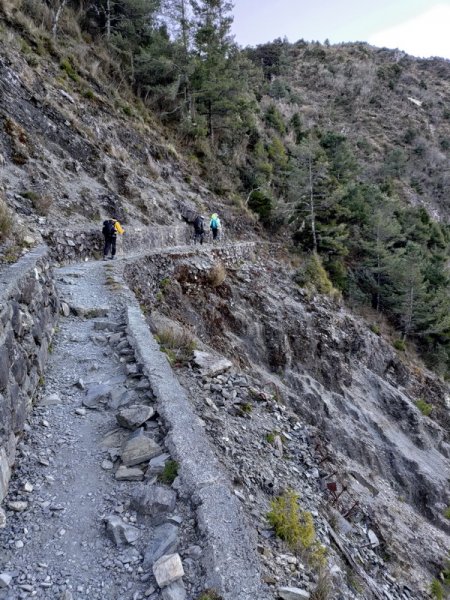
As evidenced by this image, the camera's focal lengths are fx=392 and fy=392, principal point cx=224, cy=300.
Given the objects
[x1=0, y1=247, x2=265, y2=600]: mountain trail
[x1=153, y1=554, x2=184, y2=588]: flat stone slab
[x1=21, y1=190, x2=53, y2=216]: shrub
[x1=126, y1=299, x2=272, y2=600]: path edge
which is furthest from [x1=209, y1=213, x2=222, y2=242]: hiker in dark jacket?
[x1=153, y1=554, x2=184, y2=588]: flat stone slab

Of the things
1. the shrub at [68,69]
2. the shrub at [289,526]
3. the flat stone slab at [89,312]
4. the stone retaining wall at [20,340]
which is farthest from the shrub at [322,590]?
the shrub at [68,69]

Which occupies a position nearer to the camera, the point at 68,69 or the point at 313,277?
the point at 68,69

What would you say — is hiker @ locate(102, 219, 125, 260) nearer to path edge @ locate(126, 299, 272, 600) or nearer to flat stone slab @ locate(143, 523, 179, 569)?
path edge @ locate(126, 299, 272, 600)

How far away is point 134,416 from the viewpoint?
4.41 meters

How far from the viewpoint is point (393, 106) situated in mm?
67250

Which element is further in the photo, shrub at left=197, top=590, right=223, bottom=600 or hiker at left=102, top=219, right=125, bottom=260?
hiker at left=102, top=219, right=125, bottom=260

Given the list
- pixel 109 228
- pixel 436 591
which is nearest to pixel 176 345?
pixel 109 228

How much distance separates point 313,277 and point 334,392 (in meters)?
6.85

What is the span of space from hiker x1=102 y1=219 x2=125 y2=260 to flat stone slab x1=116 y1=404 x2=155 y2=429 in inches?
360

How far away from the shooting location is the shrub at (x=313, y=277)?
20641 mm

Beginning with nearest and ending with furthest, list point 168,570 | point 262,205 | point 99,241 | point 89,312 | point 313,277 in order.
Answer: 1. point 168,570
2. point 89,312
3. point 99,241
4. point 313,277
5. point 262,205

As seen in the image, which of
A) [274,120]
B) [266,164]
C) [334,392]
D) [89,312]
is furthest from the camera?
[274,120]

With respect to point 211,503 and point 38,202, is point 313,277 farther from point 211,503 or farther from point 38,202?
point 211,503

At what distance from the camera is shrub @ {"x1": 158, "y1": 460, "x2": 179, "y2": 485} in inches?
143
